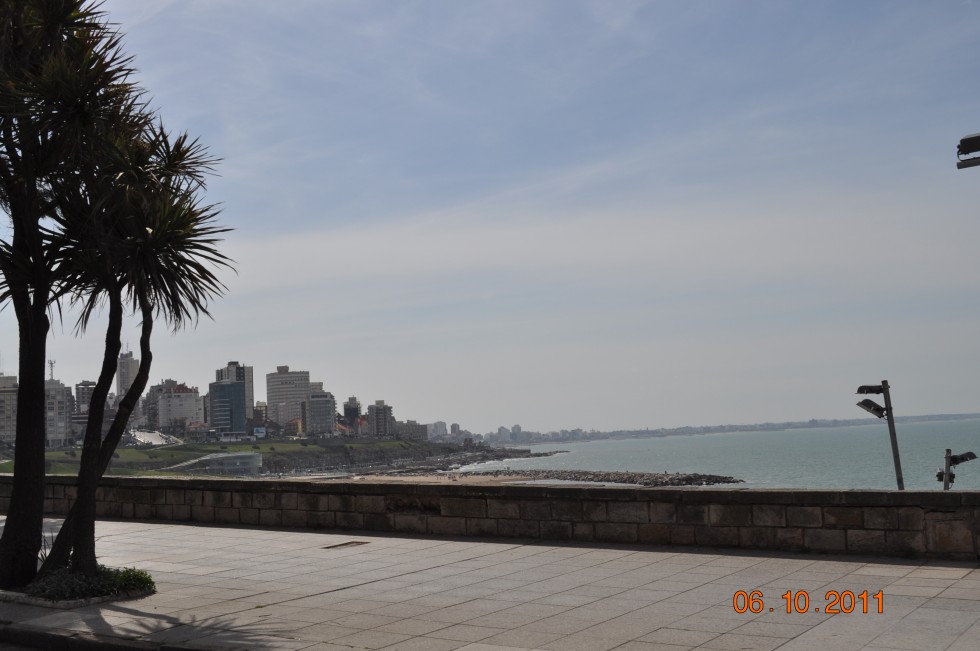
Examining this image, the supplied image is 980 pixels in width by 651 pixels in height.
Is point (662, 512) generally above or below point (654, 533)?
above

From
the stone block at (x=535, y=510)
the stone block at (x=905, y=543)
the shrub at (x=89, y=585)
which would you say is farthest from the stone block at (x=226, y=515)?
the stone block at (x=905, y=543)

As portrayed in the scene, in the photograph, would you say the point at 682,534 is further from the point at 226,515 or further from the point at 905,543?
the point at 226,515

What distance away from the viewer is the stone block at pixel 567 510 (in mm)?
11578

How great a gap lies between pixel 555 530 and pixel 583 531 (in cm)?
44

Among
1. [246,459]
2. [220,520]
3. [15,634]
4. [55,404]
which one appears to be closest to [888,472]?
[246,459]

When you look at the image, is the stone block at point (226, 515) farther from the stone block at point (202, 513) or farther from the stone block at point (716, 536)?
the stone block at point (716, 536)

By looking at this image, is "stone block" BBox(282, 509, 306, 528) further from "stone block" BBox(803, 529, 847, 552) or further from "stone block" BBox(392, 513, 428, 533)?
"stone block" BBox(803, 529, 847, 552)

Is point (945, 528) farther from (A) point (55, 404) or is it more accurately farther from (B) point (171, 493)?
(A) point (55, 404)

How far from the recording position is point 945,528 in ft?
29.6

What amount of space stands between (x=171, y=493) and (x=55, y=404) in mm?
173408

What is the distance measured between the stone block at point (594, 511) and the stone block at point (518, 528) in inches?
30.0

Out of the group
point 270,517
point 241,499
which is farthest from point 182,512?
point 270,517

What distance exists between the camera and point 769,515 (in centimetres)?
1010

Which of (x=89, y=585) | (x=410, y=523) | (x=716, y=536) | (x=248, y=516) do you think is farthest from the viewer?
(x=248, y=516)
